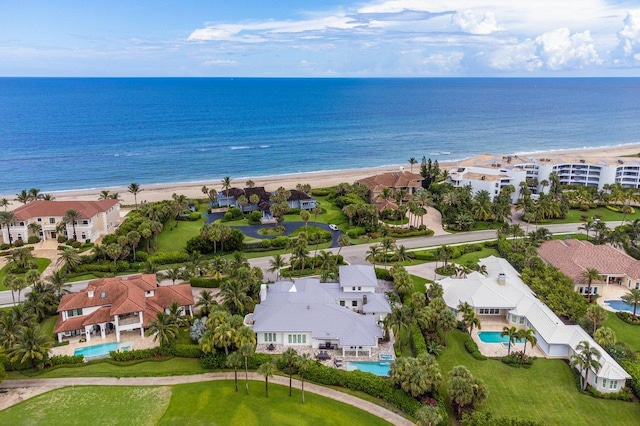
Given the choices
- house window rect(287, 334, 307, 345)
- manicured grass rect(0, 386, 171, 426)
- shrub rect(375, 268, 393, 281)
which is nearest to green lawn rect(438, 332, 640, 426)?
house window rect(287, 334, 307, 345)

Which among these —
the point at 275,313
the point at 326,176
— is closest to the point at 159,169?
the point at 326,176

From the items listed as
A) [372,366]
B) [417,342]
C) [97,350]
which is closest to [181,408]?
→ [97,350]

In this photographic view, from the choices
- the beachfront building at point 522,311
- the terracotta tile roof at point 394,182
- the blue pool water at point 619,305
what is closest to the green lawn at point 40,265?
the beachfront building at point 522,311

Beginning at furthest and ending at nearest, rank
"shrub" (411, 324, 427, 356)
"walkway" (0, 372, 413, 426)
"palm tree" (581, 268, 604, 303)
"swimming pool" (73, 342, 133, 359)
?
1. "palm tree" (581, 268, 604, 303)
2. "swimming pool" (73, 342, 133, 359)
3. "shrub" (411, 324, 427, 356)
4. "walkway" (0, 372, 413, 426)

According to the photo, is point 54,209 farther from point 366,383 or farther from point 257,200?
point 366,383

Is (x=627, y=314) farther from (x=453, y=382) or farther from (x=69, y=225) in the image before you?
(x=69, y=225)

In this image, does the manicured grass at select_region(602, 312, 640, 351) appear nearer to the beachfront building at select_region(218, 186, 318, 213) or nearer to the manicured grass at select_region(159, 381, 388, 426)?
the manicured grass at select_region(159, 381, 388, 426)
